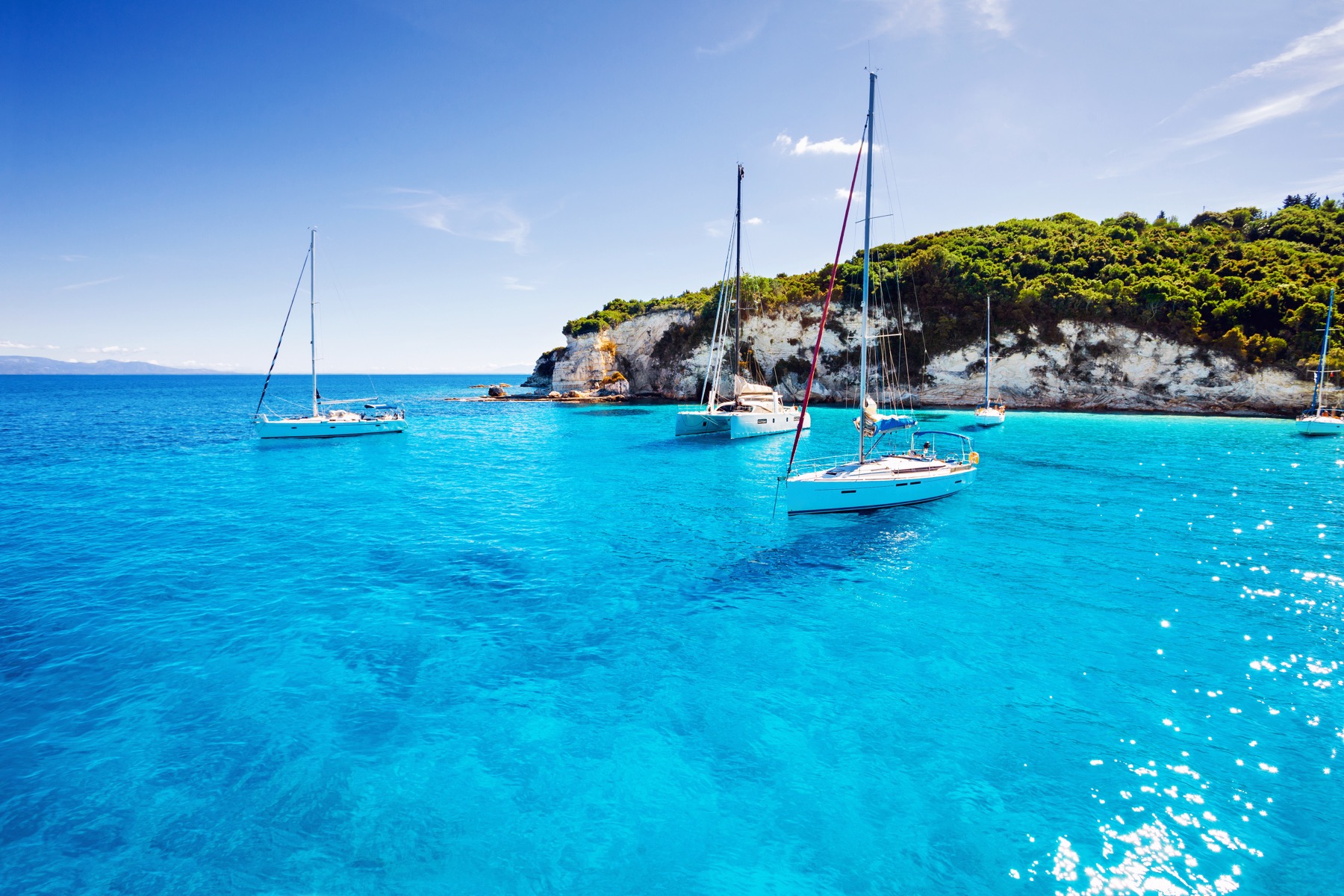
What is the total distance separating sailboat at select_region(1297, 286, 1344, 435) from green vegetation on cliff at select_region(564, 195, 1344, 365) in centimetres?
224

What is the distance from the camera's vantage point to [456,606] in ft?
46.6

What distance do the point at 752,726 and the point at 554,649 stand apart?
15.8ft

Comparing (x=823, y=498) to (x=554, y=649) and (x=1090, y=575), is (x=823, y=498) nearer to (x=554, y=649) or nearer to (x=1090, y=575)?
(x=1090, y=575)

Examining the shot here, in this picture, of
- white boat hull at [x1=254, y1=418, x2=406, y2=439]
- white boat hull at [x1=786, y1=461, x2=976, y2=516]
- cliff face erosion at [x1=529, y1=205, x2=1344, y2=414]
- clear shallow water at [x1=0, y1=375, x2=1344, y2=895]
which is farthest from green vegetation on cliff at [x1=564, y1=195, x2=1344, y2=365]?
white boat hull at [x1=786, y1=461, x2=976, y2=516]

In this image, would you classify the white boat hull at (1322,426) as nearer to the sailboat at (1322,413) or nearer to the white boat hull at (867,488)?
the sailboat at (1322,413)

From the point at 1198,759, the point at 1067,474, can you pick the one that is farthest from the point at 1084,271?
the point at 1198,759

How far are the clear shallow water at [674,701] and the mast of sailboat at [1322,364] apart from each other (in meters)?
36.2

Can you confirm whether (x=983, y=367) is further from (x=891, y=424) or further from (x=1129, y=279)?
(x=891, y=424)

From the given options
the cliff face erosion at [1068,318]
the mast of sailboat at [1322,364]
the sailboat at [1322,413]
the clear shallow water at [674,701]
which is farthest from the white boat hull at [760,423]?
the mast of sailboat at [1322,364]

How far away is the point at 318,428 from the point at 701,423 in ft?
105

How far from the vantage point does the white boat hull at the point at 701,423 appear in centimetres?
4328

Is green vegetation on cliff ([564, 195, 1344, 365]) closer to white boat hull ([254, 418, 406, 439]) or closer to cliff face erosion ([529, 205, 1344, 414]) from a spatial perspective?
cliff face erosion ([529, 205, 1344, 414])

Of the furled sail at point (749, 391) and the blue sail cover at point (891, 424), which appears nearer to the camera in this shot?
the blue sail cover at point (891, 424)

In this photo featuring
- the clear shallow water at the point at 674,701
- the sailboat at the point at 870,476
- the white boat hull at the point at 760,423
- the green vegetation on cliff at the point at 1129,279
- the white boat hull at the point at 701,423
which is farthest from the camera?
the green vegetation on cliff at the point at 1129,279
